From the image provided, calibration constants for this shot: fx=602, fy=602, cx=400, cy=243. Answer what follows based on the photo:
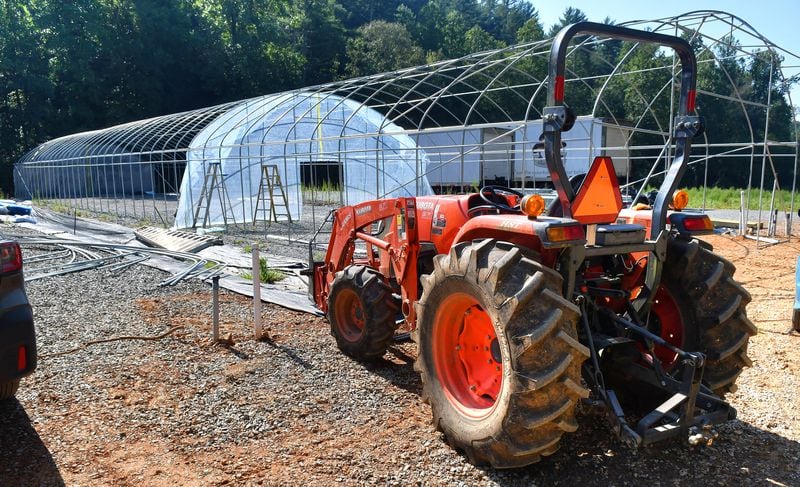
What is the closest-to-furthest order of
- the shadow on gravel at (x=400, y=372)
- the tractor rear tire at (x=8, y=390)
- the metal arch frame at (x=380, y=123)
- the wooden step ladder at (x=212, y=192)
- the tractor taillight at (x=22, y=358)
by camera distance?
the tractor taillight at (x=22, y=358)
the tractor rear tire at (x=8, y=390)
the shadow on gravel at (x=400, y=372)
the metal arch frame at (x=380, y=123)
the wooden step ladder at (x=212, y=192)

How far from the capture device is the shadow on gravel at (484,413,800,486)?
3273 millimetres

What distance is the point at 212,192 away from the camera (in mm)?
16000

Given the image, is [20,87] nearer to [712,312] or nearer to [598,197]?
[598,197]

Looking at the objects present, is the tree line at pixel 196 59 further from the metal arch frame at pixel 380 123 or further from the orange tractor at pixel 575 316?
the orange tractor at pixel 575 316

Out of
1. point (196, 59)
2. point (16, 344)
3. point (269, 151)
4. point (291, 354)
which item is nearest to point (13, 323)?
point (16, 344)

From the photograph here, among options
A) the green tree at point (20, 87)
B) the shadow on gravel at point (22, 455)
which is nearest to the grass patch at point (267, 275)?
the shadow on gravel at point (22, 455)

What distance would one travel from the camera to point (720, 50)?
1627 cm

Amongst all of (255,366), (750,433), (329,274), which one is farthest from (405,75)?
(750,433)

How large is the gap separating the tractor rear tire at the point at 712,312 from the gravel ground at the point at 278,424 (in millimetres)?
469

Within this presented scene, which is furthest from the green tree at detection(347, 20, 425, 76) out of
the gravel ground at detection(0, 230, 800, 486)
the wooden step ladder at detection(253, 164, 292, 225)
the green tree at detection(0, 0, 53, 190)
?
the gravel ground at detection(0, 230, 800, 486)

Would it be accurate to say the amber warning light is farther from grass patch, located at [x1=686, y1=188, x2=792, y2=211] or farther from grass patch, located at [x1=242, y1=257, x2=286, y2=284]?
grass patch, located at [x1=686, y1=188, x2=792, y2=211]

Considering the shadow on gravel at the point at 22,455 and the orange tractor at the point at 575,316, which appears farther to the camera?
the shadow on gravel at the point at 22,455

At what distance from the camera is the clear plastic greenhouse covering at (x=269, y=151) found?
53.3 feet

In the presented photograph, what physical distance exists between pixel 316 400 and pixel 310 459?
0.90 metres
